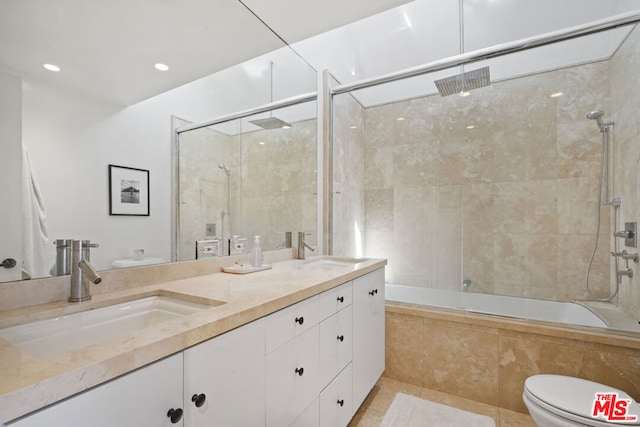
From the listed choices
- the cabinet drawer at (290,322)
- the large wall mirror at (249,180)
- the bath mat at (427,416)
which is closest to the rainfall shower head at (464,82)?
the large wall mirror at (249,180)

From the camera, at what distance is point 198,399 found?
0.71 meters

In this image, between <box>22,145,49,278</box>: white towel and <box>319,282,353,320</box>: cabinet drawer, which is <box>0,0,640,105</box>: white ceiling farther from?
<box>319,282,353,320</box>: cabinet drawer

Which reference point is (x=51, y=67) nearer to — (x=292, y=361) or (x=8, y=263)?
(x=8, y=263)

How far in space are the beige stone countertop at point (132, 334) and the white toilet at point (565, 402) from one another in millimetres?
1011

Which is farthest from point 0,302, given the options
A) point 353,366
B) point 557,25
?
point 557,25

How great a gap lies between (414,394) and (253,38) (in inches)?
99.5

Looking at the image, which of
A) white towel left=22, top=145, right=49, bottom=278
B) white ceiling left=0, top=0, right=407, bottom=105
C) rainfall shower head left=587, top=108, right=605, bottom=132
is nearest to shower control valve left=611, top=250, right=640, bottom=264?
rainfall shower head left=587, top=108, right=605, bottom=132

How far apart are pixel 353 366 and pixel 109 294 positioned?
120 centimetres

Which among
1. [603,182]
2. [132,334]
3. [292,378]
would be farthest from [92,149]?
[603,182]

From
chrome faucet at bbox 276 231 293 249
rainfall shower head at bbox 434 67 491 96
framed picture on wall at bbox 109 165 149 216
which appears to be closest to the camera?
framed picture on wall at bbox 109 165 149 216

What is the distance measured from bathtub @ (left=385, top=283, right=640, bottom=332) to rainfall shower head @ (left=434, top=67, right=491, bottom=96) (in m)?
1.78

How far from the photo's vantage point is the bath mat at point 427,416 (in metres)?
1.66

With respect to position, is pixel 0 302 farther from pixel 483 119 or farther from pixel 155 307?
pixel 483 119

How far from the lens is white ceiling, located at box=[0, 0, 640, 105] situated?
Result: 949mm
